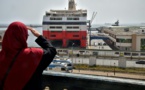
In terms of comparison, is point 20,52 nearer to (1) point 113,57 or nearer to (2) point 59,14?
(1) point 113,57

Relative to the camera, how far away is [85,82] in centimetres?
208

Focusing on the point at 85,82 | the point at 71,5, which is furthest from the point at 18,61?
the point at 71,5

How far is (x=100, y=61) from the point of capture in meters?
23.2

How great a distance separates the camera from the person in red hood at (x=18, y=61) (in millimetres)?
1351

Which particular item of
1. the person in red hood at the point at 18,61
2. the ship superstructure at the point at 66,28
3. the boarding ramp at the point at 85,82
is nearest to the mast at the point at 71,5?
the ship superstructure at the point at 66,28

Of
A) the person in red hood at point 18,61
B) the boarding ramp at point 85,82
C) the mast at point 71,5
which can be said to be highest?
the mast at point 71,5

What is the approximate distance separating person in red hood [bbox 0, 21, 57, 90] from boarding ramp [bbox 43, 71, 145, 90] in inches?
28.5

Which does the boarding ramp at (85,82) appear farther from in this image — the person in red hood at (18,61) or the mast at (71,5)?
the mast at (71,5)

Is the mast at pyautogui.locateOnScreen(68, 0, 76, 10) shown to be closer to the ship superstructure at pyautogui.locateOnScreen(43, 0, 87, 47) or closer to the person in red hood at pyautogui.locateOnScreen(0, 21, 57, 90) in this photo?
the ship superstructure at pyautogui.locateOnScreen(43, 0, 87, 47)

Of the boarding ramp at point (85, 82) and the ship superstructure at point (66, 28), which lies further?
the ship superstructure at point (66, 28)

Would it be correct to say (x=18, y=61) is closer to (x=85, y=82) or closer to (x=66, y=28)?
(x=85, y=82)

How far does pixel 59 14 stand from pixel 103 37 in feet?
39.7

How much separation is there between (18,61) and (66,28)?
34895 millimetres

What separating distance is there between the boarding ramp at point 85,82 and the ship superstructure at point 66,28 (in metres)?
33.6
